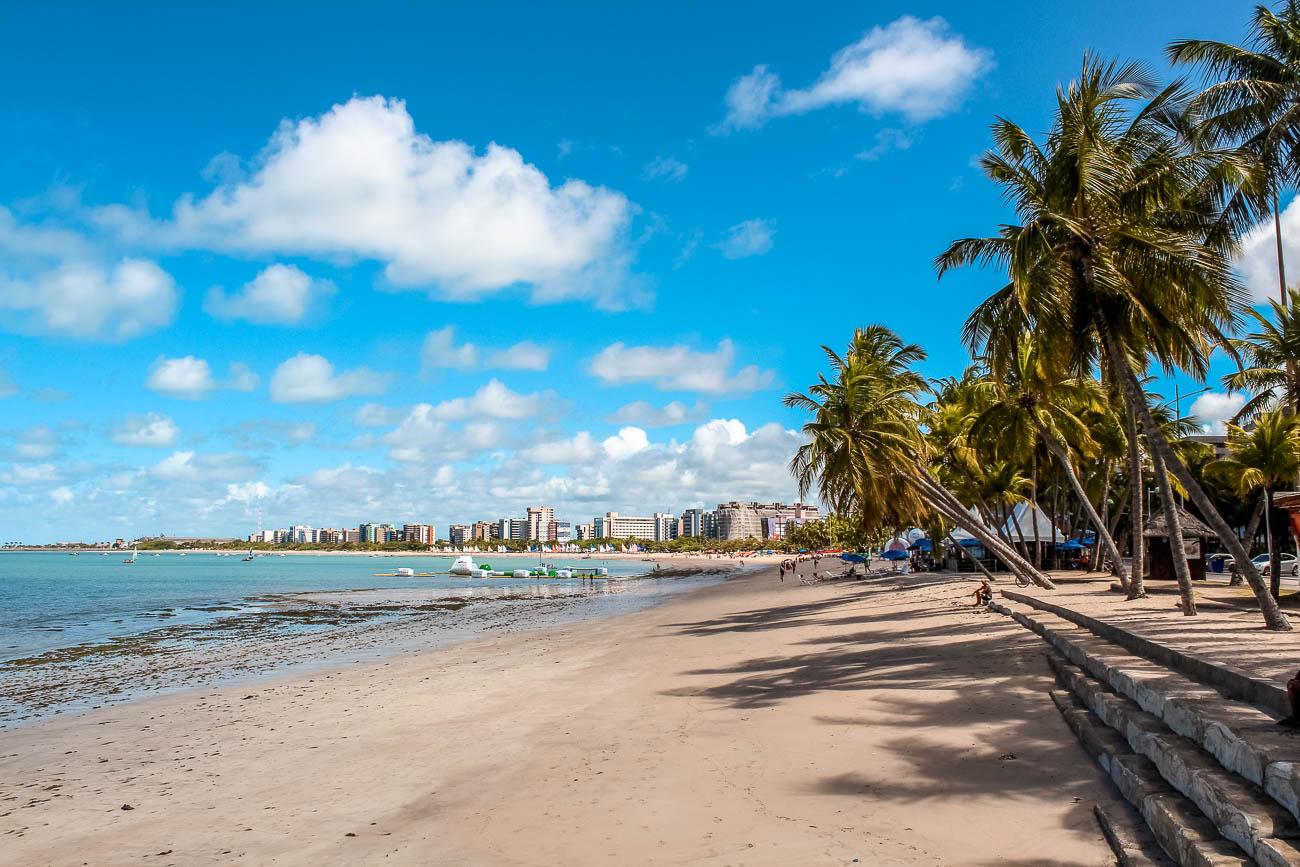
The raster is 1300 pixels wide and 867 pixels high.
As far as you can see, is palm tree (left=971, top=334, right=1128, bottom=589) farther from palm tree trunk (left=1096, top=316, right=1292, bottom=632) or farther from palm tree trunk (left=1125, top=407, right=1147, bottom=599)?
palm tree trunk (left=1096, top=316, right=1292, bottom=632)

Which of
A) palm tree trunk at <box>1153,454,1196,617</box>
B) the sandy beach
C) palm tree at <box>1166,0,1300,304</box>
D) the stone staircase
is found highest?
palm tree at <box>1166,0,1300,304</box>

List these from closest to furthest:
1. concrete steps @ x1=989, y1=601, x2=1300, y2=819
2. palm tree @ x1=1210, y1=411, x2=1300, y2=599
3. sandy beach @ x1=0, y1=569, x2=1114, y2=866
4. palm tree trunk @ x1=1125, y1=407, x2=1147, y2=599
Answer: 1. concrete steps @ x1=989, y1=601, x2=1300, y2=819
2. sandy beach @ x1=0, y1=569, x2=1114, y2=866
3. palm tree trunk @ x1=1125, y1=407, x2=1147, y2=599
4. palm tree @ x1=1210, y1=411, x2=1300, y2=599

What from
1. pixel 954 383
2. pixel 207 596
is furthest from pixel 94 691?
pixel 207 596

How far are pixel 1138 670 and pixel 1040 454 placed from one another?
93.1 feet

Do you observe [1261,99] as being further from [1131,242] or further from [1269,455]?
[1269,455]

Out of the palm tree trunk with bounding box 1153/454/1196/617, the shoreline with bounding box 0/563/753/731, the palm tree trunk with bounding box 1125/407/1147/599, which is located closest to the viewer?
the palm tree trunk with bounding box 1153/454/1196/617

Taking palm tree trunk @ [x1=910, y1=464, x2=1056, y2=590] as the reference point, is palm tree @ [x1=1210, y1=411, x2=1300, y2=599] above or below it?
above

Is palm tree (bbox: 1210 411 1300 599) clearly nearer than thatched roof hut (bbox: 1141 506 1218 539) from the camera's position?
Yes

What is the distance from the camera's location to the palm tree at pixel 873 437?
70.3 feet

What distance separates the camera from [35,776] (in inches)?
344

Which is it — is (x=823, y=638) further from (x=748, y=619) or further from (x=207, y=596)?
(x=207, y=596)

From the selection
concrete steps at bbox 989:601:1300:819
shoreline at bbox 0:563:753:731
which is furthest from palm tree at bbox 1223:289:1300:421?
shoreline at bbox 0:563:753:731

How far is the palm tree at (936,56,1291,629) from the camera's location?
12.0 meters

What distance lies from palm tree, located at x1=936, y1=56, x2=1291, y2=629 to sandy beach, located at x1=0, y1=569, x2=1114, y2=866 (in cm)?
537
